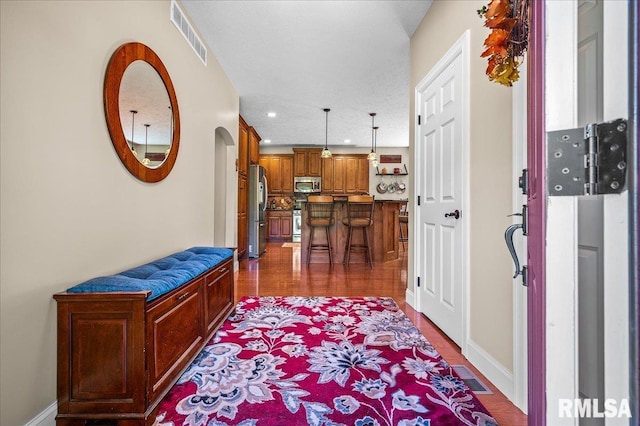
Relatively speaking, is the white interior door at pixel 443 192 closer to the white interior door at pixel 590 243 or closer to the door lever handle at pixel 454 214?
the door lever handle at pixel 454 214

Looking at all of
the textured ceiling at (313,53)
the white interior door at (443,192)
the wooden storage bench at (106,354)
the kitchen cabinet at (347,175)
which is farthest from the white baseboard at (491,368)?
the kitchen cabinet at (347,175)

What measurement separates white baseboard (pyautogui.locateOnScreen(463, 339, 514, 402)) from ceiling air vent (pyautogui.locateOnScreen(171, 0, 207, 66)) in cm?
334

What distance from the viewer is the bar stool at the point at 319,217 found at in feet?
17.0

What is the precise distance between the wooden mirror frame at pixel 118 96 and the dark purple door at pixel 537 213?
6.39 ft

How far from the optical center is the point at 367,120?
6.13 metres

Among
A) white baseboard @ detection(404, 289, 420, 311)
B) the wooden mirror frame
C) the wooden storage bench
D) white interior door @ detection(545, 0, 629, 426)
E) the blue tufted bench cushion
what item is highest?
the wooden mirror frame

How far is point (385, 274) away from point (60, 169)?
3963mm

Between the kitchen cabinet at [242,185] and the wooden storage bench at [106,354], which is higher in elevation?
the kitchen cabinet at [242,185]

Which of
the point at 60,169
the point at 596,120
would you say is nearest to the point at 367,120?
the point at 60,169

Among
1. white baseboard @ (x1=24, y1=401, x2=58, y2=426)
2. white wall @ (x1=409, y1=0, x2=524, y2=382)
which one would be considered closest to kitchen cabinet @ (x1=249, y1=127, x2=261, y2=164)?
white wall @ (x1=409, y1=0, x2=524, y2=382)

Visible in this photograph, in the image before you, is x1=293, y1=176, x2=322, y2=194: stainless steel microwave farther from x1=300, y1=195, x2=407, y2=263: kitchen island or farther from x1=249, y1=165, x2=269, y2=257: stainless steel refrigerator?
x1=300, y1=195, x2=407, y2=263: kitchen island

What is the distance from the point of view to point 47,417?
1265 millimetres

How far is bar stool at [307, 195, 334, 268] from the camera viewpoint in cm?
519

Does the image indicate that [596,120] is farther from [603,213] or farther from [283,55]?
[283,55]
